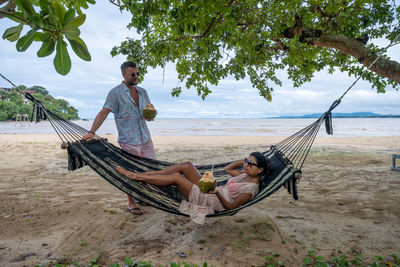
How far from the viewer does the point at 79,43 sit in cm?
104

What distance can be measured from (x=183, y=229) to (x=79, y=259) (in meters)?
0.81

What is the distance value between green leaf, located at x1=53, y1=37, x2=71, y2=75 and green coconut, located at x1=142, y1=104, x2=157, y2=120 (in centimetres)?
148

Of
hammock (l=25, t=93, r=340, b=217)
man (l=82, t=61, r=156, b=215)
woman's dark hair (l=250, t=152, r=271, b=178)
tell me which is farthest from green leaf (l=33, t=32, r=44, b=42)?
woman's dark hair (l=250, t=152, r=271, b=178)

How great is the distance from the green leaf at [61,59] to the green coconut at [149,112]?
1.48 metres

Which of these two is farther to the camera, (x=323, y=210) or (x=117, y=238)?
(x=323, y=210)

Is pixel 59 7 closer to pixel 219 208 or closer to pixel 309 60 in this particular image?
pixel 219 208

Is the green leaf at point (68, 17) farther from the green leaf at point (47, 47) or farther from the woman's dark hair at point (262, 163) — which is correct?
the woman's dark hair at point (262, 163)

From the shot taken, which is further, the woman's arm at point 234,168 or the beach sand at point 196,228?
the woman's arm at point 234,168

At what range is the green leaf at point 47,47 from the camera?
1021 millimetres

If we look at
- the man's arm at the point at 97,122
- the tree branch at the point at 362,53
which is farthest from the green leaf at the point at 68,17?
the tree branch at the point at 362,53

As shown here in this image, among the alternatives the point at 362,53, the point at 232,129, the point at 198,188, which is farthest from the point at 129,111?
the point at 232,129

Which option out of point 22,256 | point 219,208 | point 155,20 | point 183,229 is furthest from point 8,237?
point 155,20

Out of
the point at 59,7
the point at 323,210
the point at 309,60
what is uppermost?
the point at 309,60

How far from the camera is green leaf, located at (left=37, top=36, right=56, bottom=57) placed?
1.02 meters
